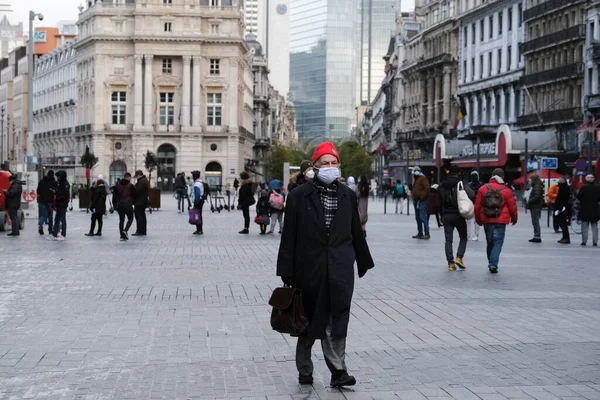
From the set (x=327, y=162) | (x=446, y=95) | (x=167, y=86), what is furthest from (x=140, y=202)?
(x=167, y=86)

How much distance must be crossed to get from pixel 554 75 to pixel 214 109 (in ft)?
170

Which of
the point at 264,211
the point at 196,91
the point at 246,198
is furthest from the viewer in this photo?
the point at 196,91

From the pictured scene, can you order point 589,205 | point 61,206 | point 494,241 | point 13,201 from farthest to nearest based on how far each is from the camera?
point 13,201 < point 61,206 < point 589,205 < point 494,241

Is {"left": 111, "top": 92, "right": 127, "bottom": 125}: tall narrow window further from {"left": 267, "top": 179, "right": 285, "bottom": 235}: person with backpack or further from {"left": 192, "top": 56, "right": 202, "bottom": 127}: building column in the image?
{"left": 267, "top": 179, "right": 285, "bottom": 235}: person with backpack

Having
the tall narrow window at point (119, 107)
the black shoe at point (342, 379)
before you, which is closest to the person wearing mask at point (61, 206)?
the black shoe at point (342, 379)

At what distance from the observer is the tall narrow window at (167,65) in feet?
377

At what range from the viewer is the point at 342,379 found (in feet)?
28.0

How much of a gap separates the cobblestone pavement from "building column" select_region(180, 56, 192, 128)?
306 ft

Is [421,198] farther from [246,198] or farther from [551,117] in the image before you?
[551,117]

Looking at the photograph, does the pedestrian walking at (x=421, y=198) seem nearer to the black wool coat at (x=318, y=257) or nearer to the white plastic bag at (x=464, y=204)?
the white plastic bag at (x=464, y=204)

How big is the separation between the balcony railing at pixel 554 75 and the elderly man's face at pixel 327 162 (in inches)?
2405

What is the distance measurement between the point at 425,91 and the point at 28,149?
59336mm

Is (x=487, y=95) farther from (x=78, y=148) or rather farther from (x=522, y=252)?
(x=522, y=252)

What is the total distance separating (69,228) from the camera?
3409 centimetres
